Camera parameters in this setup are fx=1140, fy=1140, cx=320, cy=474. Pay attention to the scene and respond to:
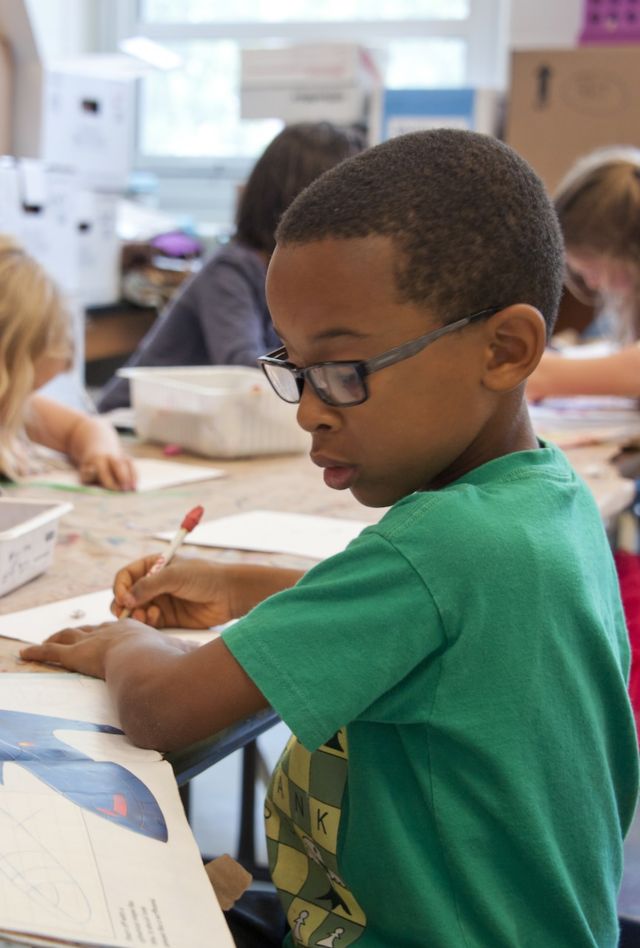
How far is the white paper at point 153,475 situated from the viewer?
1.60m

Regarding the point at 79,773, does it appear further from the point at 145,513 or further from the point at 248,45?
the point at 248,45

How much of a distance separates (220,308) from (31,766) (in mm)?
1670

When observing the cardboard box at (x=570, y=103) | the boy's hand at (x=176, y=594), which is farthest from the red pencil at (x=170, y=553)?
the cardboard box at (x=570, y=103)

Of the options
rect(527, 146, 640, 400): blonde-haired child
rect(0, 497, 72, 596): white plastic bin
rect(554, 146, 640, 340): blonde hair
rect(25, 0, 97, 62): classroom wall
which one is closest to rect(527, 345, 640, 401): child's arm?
rect(527, 146, 640, 400): blonde-haired child

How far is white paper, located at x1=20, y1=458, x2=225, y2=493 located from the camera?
160 cm

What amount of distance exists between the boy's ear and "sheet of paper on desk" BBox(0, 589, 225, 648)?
1.12ft

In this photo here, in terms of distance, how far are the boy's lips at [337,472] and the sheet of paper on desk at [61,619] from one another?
8.6 inches

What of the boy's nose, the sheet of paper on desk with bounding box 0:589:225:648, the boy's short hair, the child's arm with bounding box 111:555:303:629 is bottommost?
the sheet of paper on desk with bounding box 0:589:225:648

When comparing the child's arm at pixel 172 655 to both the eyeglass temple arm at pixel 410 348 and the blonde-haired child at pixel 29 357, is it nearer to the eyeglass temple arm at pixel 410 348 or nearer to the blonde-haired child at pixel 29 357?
the eyeglass temple arm at pixel 410 348

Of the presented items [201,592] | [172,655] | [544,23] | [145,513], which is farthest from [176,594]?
[544,23]

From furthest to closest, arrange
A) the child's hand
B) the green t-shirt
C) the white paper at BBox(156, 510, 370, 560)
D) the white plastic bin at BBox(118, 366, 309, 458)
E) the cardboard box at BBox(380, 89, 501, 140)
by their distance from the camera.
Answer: the cardboard box at BBox(380, 89, 501, 140) < the white plastic bin at BBox(118, 366, 309, 458) < the child's hand < the white paper at BBox(156, 510, 370, 560) < the green t-shirt

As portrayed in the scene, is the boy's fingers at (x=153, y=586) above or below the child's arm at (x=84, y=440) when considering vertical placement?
above

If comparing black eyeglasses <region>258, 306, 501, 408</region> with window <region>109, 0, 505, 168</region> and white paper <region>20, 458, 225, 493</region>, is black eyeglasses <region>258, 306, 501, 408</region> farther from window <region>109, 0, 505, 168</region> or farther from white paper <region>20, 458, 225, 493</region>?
window <region>109, 0, 505, 168</region>

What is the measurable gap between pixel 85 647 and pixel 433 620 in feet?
1.05
